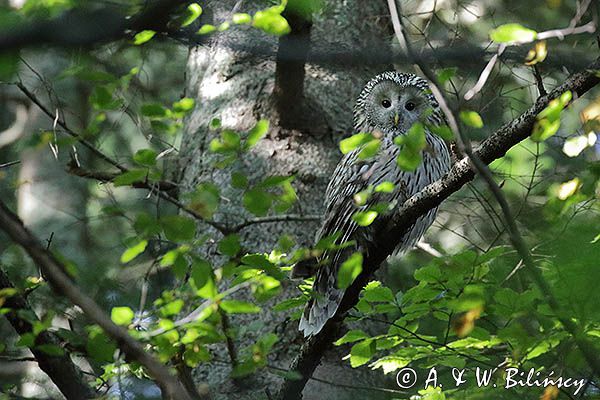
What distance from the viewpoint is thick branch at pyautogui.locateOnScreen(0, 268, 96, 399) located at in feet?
8.68

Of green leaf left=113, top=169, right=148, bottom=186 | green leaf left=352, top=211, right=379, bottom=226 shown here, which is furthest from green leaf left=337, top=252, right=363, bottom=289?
green leaf left=113, top=169, right=148, bottom=186

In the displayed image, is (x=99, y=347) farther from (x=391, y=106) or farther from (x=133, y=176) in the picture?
(x=391, y=106)

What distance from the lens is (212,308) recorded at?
2350mm

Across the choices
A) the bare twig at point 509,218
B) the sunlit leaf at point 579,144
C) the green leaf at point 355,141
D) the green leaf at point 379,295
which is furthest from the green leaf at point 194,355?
the sunlit leaf at point 579,144

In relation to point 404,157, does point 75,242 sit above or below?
above

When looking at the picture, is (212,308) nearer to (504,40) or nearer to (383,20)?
(504,40)

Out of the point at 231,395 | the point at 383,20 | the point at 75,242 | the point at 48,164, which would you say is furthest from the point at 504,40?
the point at 48,164

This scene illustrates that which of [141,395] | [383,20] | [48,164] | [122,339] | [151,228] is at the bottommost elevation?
[122,339]

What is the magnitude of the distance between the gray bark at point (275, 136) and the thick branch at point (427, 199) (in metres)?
0.58

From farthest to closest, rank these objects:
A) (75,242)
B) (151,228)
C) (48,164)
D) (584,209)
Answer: (48,164), (75,242), (584,209), (151,228)

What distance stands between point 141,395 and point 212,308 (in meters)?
0.59

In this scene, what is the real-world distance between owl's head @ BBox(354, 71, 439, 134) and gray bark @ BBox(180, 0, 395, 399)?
86 millimetres

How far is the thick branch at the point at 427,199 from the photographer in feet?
7.91

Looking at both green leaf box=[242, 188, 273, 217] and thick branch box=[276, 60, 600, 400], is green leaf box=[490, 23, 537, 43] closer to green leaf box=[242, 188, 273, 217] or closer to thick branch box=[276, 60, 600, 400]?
thick branch box=[276, 60, 600, 400]
